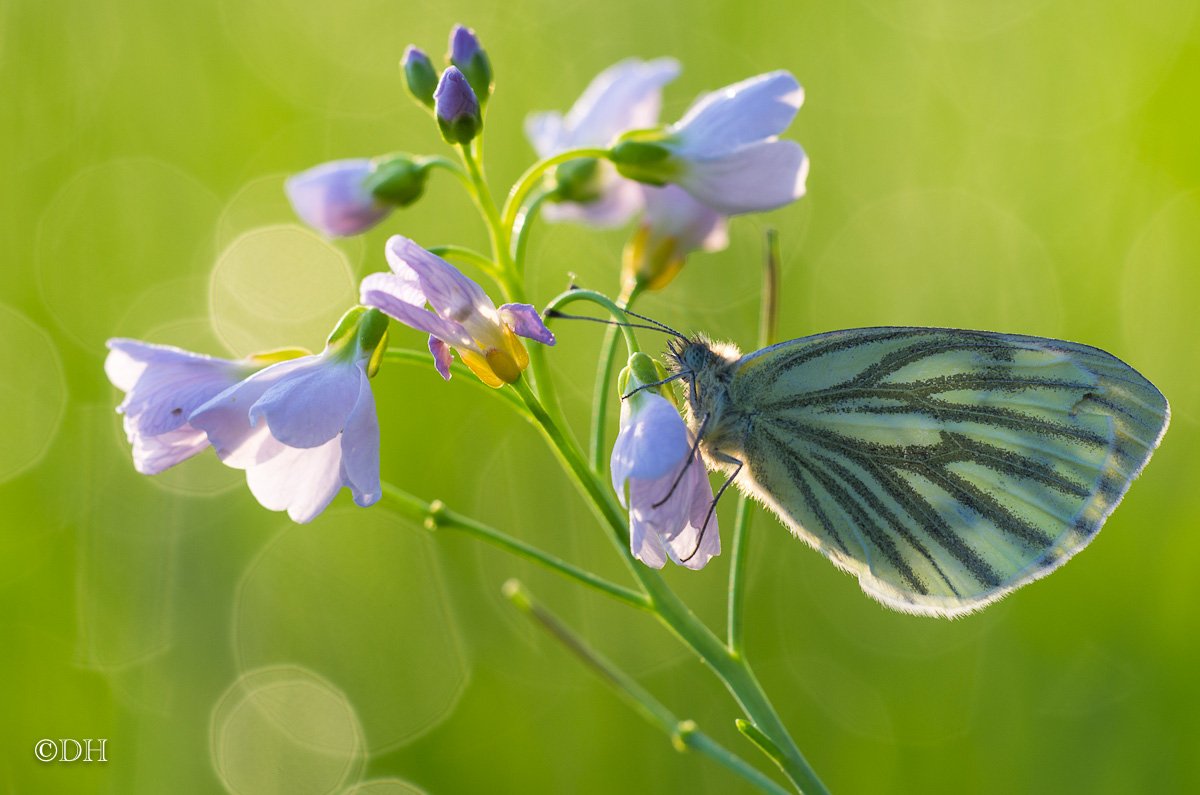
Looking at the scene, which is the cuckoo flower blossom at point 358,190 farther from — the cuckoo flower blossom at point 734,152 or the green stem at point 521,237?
the cuckoo flower blossom at point 734,152

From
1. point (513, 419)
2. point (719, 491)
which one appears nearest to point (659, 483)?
point (719, 491)

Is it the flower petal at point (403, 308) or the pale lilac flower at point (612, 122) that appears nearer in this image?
the flower petal at point (403, 308)

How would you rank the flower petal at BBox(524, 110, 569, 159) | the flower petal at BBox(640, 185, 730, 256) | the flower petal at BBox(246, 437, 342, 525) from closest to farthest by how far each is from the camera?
the flower petal at BBox(246, 437, 342, 525), the flower petal at BBox(640, 185, 730, 256), the flower petal at BBox(524, 110, 569, 159)

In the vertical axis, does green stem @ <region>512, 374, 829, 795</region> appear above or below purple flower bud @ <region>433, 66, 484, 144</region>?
below

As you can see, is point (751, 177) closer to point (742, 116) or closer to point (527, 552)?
point (742, 116)

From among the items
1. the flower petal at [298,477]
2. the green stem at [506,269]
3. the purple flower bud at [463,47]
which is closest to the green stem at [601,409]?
the green stem at [506,269]

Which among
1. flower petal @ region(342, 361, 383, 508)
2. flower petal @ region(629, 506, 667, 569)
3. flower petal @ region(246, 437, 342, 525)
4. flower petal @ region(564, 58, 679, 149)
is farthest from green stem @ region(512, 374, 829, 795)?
flower petal @ region(564, 58, 679, 149)

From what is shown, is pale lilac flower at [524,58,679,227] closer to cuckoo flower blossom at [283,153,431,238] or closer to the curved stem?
cuckoo flower blossom at [283,153,431,238]
